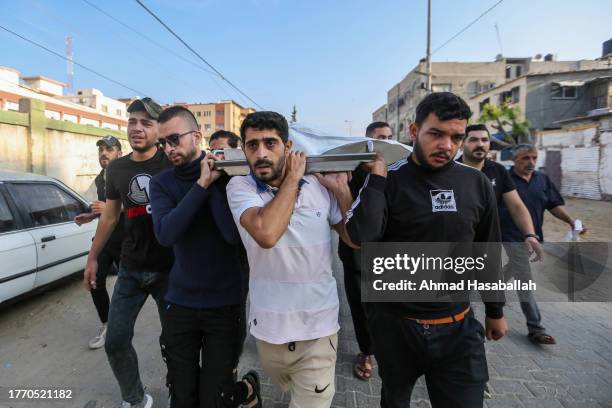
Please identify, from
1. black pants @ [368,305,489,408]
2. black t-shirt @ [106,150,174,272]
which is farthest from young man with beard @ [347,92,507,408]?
black t-shirt @ [106,150,174,272]

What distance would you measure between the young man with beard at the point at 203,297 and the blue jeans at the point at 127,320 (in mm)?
471

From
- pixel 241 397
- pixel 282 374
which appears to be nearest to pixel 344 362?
pixel 241 397

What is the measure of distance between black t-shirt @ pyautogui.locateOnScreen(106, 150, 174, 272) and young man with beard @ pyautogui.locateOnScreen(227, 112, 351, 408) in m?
0.94

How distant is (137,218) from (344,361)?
212cm

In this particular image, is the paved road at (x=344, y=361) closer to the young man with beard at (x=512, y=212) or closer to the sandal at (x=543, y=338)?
the sandal at (x=543, y=338)

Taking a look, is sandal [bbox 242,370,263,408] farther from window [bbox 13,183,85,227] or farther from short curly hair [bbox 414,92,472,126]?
window [bbox 13,183,85,227]

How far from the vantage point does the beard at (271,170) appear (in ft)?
5.46

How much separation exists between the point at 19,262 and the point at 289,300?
3706mm

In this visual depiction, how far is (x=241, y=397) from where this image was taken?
212 centimetres

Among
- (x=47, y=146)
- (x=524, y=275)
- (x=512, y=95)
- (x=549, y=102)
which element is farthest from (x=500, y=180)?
(x=512, y=95)

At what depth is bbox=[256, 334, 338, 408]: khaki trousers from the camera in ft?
5.47

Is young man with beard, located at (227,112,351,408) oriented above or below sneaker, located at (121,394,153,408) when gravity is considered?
above

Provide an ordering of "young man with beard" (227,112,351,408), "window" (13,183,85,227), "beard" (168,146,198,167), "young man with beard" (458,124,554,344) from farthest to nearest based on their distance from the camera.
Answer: "window" (13,183,85,227)
"young man with beard" (458,124,554,344)
"beard" (168,146,198,167)
"young man with beard" (227,112,351,408)

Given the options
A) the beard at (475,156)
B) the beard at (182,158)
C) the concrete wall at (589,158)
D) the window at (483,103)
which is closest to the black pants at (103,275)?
the beard at (182,158)
